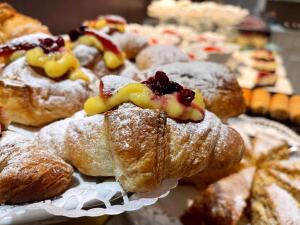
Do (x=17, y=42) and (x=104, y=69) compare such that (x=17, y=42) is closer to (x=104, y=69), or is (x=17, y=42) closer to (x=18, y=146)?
(x=104, y=69)

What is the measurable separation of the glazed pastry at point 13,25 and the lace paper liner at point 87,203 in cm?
74

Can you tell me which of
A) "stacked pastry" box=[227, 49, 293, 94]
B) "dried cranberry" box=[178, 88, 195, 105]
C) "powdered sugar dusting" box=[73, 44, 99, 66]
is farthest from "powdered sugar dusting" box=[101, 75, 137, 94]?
"stacked pastry" box=[227, 49, 293, 94]

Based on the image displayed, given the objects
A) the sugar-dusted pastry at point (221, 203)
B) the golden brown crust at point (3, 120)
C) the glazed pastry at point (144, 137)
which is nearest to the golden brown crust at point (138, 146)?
the glazed pastry at point (144, 137)

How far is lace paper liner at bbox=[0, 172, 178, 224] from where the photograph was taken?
0.77m

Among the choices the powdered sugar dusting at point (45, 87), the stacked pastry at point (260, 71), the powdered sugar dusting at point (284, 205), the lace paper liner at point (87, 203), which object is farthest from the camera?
the stacked pastry at point (260, 71)

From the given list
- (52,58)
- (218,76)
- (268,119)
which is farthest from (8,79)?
(268,119)

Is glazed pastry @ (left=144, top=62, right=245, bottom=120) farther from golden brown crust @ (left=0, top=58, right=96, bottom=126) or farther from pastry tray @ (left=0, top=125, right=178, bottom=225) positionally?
pastry tray @ (left=0, top=125, right=178, bottom=225)

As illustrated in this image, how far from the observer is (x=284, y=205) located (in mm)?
1072

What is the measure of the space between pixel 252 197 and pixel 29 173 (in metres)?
0.68

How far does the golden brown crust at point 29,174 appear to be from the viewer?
0.79 metres

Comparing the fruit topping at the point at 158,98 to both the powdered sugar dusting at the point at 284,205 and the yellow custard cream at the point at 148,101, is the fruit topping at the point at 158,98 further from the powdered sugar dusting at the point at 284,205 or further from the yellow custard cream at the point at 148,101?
the powdered sugar dusting at the point at 284,205

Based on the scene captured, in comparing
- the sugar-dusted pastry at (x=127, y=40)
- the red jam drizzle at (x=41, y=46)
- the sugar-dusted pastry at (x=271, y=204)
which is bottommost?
the sugar-dusted pastry at (x=271, y=204)

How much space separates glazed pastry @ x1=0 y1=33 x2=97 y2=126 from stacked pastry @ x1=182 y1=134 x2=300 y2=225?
17.8 inches

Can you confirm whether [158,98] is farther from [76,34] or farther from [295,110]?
[295,110]
